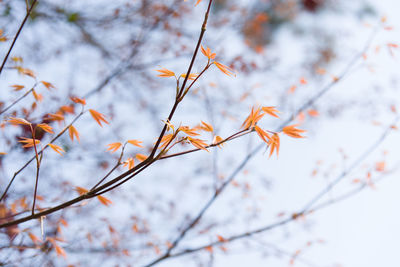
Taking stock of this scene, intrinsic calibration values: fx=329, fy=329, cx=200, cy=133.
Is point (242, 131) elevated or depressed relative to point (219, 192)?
depressed

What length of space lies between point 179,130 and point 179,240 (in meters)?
2.11

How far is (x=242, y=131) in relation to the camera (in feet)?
4.44

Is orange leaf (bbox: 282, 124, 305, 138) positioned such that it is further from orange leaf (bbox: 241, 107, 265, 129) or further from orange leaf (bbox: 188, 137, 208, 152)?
orange leaf (bbox: 188, 137, 208, 152)

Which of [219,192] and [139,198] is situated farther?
[139,198]

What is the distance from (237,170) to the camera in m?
3.49

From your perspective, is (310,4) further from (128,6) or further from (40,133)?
(40,133)

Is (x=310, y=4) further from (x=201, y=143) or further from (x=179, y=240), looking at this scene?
(x=201, y=143)

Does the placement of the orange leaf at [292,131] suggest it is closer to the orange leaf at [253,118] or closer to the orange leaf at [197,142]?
the orange leaf at [253,118]

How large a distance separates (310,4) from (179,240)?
26.8 feet

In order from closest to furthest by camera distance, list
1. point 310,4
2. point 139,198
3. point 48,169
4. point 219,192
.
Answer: point 219,192, point 48,169, point 139,198, point 310,4

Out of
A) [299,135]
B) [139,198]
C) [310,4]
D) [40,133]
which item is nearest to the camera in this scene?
[299,135]

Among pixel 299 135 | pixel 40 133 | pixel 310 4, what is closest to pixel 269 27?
pixel 310 4

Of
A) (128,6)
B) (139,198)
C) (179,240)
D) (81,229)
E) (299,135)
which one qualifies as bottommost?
(299,135)

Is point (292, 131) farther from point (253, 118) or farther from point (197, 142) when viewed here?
point (197, 142)
